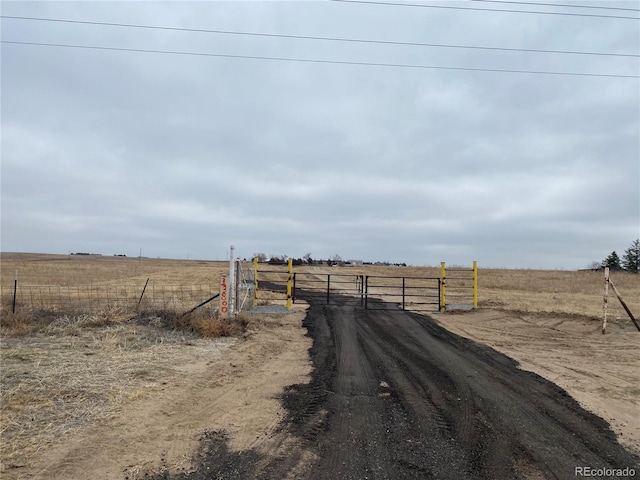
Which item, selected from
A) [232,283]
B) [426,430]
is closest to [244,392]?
[426,430]

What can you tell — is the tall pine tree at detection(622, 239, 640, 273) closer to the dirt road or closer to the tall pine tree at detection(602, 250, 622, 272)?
the tall pine tree at detection(602, 250, 622, 272)

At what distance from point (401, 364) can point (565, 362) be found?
3668 millimetres

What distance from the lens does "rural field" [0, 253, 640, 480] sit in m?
4.38

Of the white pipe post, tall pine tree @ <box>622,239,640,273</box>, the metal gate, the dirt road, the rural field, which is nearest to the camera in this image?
the dirt road

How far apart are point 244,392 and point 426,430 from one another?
2.93m

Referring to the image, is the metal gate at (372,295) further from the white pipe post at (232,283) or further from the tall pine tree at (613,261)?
the tall pine tree at (613,261)

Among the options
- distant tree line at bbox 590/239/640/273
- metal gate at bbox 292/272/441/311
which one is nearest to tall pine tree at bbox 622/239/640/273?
distant tree line at bbox 590/239/640/273

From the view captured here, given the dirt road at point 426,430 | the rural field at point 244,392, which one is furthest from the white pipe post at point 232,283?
the dirt road at point 426,430

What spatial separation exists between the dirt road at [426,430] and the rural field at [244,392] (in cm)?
3

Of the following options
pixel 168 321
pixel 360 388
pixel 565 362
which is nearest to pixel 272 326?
pixel 168 321

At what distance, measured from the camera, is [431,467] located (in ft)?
14.0

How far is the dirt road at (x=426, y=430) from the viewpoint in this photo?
4246 mm

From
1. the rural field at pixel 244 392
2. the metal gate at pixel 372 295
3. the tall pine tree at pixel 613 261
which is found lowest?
the rural field at pixel 244 392

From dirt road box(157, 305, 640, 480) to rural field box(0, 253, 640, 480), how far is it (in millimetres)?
27
